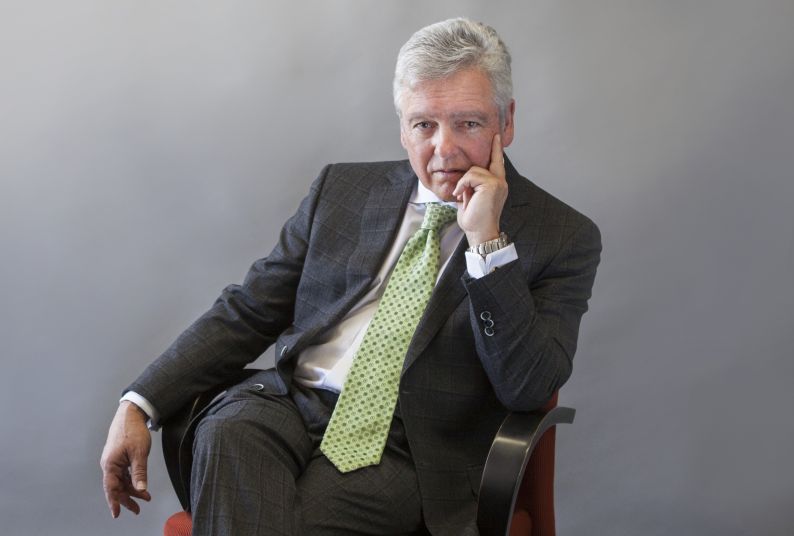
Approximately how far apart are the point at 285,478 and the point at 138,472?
1.15ft

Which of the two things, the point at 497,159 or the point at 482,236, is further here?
the point at 497,159

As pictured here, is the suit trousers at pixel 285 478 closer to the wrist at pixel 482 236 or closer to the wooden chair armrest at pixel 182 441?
the wooden chair armrest at pixel 182 441

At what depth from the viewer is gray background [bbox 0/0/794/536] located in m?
3.34

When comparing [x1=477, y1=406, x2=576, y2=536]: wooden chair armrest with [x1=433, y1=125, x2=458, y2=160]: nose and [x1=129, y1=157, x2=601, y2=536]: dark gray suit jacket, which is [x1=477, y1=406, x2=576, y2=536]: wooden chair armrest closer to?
[x1=129, y1=157, x2=601, y2=536]: dark gray suit jacket

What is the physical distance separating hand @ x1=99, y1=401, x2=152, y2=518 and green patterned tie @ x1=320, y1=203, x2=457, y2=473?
397 millimetres

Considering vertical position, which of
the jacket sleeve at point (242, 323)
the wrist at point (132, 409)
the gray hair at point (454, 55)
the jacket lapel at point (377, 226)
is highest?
the gray hair at point (454, 55)

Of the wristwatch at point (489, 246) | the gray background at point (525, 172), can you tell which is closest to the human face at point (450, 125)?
the wristwatch at point (489, 246)

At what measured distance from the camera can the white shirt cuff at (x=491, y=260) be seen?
7.45ft

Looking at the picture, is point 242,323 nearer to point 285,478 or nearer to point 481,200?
point 285,478

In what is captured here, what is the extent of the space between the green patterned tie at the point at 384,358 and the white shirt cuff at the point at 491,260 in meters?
0.22

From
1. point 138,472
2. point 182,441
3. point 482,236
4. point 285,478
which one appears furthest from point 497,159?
point 138,472

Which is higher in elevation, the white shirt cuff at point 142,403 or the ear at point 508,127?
the ear at point 508,127

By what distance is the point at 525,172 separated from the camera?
344 cm

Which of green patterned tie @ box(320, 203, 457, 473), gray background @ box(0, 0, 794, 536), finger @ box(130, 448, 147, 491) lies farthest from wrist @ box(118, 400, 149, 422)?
gray background @ box(0, 0, 794, 536)
